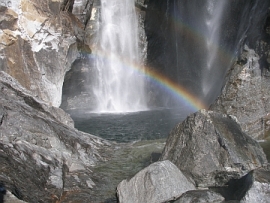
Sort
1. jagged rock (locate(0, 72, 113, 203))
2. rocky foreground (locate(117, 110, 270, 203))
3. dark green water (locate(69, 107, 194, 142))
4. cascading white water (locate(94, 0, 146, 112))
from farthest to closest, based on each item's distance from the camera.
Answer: cascading white water (locate(94, 0, 146, 112))
dark green water (locate(69, 107, 194, 142))
jagged rock (locate(0, 72, 113, 203))
rocky foreground (locate(117, 110, 270, 203))

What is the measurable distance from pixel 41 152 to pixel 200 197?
409cm

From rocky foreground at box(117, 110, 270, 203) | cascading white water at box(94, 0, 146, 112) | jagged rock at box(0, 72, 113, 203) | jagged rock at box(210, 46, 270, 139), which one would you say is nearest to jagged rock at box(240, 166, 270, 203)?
rocky foreground at box(117, 110, 270, 203)

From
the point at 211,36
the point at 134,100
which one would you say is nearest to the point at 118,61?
the point at 134,100

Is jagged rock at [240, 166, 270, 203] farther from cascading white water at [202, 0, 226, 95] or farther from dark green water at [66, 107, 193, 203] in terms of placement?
cascading white water at [202, 0, 226, 95]

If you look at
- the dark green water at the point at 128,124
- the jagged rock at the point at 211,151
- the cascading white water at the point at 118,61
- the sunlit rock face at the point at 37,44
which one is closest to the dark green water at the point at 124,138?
the dark green water at the point at 128,124

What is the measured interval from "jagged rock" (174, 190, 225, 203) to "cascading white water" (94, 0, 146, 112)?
16.3 m

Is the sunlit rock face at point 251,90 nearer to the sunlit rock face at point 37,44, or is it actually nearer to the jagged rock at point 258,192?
the jagged rock at point 258,192

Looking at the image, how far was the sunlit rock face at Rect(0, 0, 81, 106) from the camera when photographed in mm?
14750

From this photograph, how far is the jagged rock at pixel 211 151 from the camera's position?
25.2 ft

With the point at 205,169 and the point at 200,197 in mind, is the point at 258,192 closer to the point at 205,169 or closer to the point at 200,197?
the point at 200,197

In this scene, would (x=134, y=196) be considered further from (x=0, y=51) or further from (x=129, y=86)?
(x=129, y=86)

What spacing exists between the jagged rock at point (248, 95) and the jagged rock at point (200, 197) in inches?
253

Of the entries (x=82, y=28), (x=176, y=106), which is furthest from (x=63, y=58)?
(x=176, y=106)

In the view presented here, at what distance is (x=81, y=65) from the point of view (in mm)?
21656
